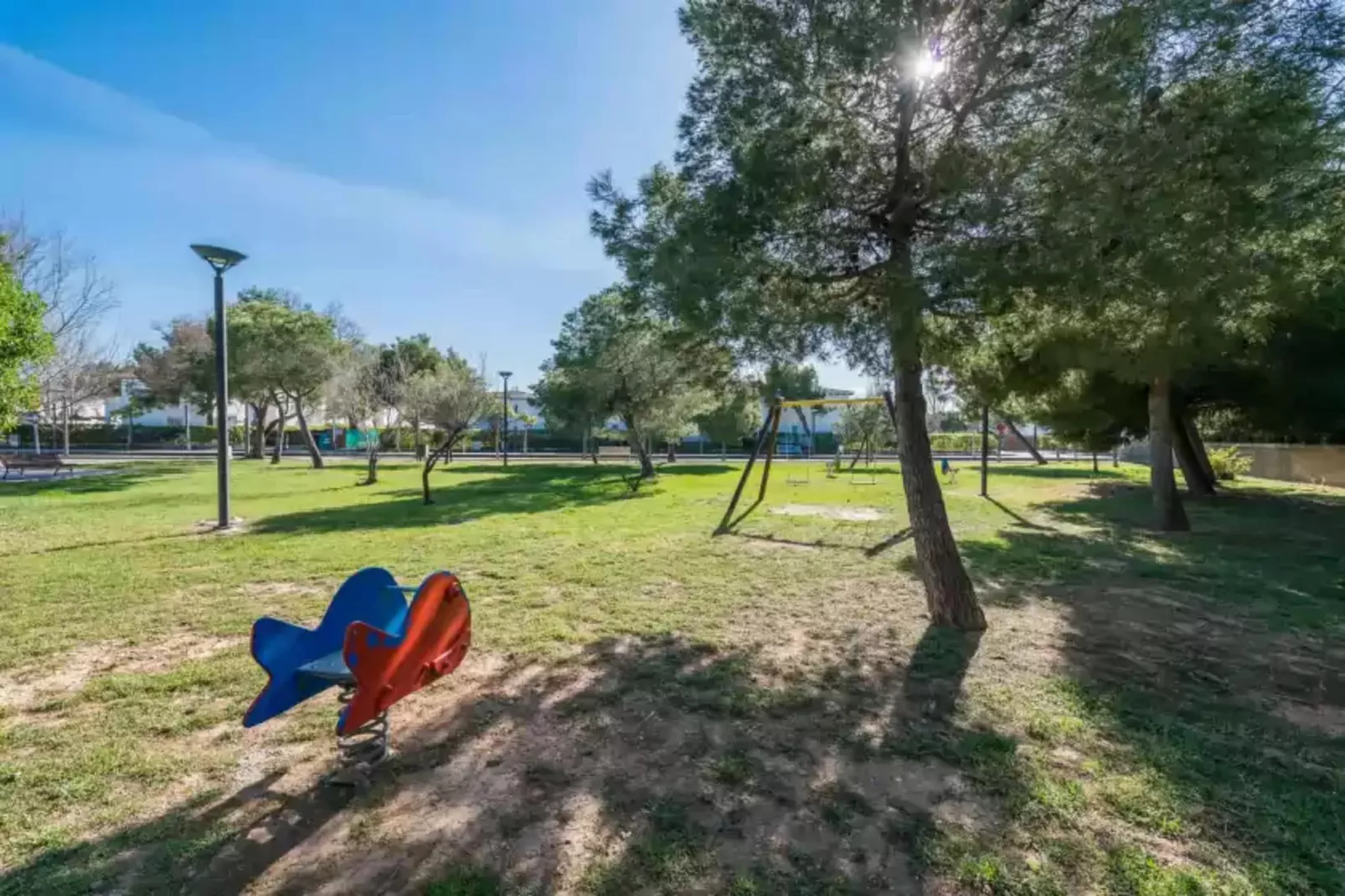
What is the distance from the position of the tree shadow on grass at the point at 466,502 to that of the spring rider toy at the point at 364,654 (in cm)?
756

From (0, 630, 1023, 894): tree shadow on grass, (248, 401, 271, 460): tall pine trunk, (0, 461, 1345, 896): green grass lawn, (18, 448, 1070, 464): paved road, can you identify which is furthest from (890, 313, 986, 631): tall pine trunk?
(248, 401, 271, 460): tall pine trunk

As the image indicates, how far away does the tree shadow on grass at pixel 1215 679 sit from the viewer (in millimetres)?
2543

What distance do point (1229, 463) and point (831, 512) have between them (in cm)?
1578

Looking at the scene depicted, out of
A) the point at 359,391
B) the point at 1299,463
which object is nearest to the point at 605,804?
the point at 1299,463

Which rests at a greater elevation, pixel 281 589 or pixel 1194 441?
pixel 1194 441

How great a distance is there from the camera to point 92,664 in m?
4.19

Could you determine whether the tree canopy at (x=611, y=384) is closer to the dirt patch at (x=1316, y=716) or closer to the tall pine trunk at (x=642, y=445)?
the tall pine trunk at (x=642, y=445)

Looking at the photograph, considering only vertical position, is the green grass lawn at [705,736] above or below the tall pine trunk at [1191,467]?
below

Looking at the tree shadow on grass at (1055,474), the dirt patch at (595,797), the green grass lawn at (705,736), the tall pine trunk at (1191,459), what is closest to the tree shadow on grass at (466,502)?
the green grass lawn at (705,736)

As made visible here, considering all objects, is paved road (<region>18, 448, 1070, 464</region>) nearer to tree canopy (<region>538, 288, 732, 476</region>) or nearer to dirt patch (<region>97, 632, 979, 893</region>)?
tree canopy (<region>538, 288, 732, 476</region>)

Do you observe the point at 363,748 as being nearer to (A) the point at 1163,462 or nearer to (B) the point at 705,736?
(B) the point at 705,736

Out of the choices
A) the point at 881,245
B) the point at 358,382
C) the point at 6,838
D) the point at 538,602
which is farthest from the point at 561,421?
the point at 6,838

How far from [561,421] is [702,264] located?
67.5 ft

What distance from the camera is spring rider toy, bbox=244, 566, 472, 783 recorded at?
8.75 feet
